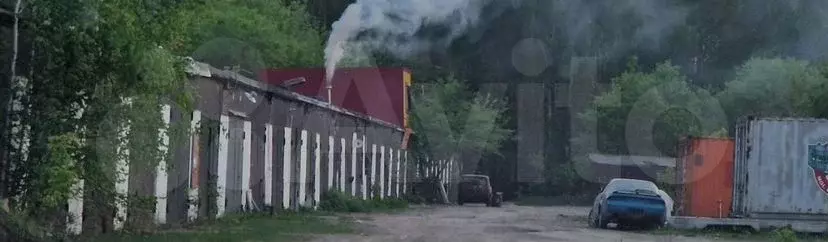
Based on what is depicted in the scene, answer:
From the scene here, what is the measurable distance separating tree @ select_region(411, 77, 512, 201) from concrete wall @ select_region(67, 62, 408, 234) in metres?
13.2

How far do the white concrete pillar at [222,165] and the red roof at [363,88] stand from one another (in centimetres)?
1750

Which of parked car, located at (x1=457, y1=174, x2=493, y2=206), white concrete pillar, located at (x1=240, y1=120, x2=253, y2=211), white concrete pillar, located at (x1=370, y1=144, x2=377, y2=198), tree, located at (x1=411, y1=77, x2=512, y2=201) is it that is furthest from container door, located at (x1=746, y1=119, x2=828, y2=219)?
tree, located at (x1=411, y1=77, x2=512, y2=201)

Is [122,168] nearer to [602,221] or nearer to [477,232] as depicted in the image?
[477,232]

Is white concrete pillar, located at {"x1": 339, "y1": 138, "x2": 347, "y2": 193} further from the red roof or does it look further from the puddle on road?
the puddle on road

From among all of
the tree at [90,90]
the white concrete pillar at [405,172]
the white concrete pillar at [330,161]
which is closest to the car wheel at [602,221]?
the white concrete pillar at [330,161]

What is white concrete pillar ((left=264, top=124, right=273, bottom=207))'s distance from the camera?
2594cm

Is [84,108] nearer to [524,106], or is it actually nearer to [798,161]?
[798,161]

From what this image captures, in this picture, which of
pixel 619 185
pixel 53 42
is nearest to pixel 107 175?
pixel 53 42

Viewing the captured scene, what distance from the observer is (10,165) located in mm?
13633

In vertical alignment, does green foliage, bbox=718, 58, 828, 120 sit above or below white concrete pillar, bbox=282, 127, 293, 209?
above

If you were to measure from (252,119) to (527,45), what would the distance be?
95.5 ft

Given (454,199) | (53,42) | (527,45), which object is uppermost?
(527,45)

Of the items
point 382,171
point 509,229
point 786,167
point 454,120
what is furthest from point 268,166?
point 454,120

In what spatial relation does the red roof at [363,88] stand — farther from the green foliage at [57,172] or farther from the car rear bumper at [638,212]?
the green foliage at [57,172]
